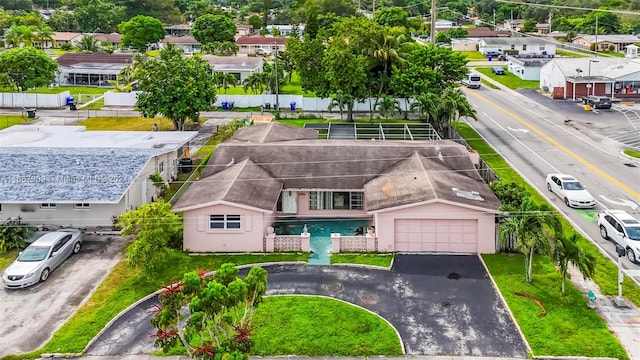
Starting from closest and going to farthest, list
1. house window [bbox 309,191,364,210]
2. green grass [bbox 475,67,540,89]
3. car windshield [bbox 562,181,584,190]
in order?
1. house window [bbox 309,191,364,210]
2. car windshield [bbox 562,181,584,190]
3. green grass [bbox 475,67,540,89]

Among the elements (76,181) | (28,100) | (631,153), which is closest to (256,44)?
(28,100)

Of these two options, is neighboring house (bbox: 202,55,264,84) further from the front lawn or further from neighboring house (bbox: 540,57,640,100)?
neighboring house (bbox: 540,57,640,100)

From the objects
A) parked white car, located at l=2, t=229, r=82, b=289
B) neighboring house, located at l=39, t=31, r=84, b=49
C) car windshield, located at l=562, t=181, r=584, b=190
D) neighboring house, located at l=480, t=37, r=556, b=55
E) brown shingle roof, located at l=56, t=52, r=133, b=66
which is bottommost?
parked white car, located at l=2, t=229, r=82, b=289

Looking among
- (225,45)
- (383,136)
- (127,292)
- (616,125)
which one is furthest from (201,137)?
(225,45)

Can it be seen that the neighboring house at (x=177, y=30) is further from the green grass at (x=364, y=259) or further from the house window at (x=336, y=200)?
the green grass at (x=364, y=259)

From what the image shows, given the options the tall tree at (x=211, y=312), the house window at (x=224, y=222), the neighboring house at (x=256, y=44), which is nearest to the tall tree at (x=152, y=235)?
the house window at (x=224, y=222)

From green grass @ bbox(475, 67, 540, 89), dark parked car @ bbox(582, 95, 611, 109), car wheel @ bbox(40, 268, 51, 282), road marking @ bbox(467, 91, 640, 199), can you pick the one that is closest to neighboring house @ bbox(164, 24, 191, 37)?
green grass @ bbox(475, 67, 540, 89)
